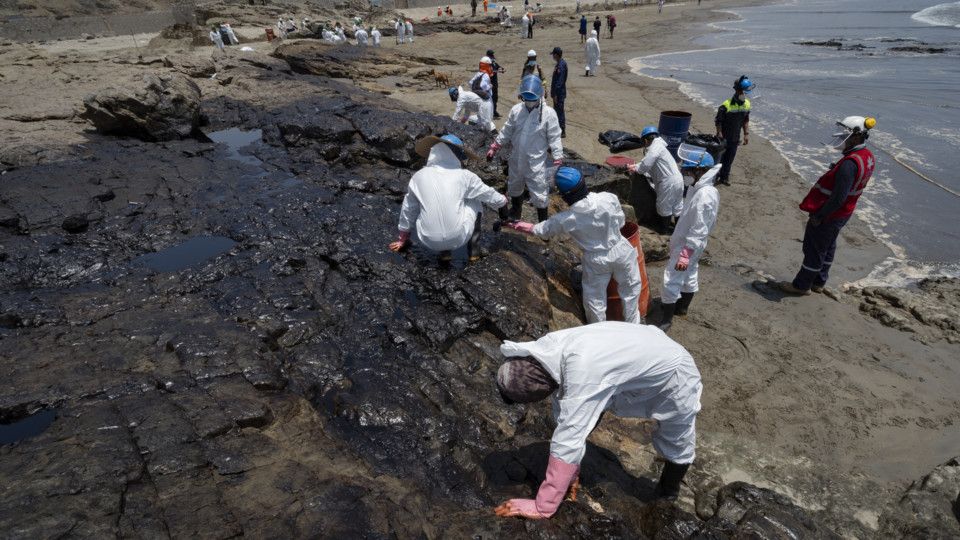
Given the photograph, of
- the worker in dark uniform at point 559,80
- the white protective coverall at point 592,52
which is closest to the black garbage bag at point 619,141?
the worker in dark uniform at point 559,80

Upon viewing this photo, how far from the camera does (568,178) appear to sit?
4074mm

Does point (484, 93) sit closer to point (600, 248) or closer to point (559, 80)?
point (559, 80)

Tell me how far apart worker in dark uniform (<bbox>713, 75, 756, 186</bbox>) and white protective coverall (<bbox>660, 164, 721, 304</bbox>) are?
4.11m

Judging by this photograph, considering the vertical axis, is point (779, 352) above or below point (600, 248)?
below

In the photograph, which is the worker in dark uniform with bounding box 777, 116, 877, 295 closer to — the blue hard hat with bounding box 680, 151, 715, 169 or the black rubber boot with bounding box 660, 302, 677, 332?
the blue hard hat with bounding box 680, 151, 715, 169

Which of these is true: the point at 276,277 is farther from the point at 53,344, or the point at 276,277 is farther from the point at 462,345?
the point at 462,345

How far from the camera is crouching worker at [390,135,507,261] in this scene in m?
4.51

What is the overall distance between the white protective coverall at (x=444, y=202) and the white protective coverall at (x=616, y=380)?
2126 mm

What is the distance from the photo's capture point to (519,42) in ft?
95.2

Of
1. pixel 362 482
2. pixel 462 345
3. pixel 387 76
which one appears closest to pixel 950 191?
pixel 462 345

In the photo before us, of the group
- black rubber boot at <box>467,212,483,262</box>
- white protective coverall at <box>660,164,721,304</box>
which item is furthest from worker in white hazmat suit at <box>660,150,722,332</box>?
black rubber boot at <box>467,212,483,262</box>

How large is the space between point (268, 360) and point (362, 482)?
1421 mm

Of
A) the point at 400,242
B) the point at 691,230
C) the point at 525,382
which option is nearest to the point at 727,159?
the point at 691,230

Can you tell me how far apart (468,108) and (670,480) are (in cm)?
778
